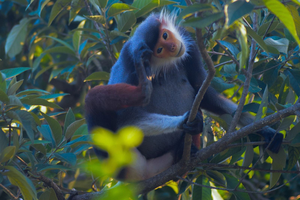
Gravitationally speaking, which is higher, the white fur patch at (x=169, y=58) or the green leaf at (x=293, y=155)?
the white fur patch at (x=169, y=58)

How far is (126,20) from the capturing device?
333 centimetres

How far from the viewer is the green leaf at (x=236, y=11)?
133 cm

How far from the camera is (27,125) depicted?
2338 millimetres

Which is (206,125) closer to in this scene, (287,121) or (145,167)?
(145,167)

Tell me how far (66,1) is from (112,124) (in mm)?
1430

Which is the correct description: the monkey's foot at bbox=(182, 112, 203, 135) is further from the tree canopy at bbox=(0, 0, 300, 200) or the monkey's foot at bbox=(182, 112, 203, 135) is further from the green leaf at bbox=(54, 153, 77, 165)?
the green leaf at bbox=(54, 153, 77, 165)

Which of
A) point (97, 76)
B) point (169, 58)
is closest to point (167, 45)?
point (169, 58)

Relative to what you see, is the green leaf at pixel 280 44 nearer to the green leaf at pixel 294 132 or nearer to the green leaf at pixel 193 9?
the green leaf at pixel 294 132

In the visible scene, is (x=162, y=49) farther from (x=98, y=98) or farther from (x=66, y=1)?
(x=66, y=1)

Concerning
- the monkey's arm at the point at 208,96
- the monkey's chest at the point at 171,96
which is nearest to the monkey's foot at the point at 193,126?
the monkey's chest at the point at 171,96

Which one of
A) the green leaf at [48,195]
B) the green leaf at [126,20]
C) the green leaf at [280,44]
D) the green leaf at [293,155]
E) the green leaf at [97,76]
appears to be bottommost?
the green leaf at [48,195]

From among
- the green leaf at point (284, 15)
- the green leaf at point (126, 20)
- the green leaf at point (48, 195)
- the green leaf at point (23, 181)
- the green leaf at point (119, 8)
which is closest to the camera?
the green leaf at point (284, 15)

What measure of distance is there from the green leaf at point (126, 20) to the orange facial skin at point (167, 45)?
528 millimetres

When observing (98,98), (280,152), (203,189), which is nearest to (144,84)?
(98,98)
